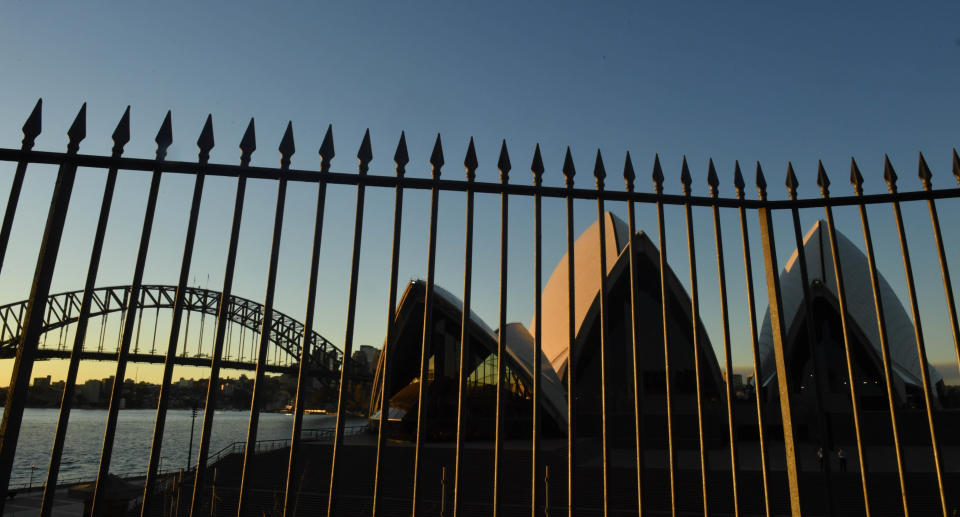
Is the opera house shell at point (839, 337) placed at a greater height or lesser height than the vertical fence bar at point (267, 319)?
greater

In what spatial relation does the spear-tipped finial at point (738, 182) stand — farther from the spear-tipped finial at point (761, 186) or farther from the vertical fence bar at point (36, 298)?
the vertical fence bar at point (36, 298)

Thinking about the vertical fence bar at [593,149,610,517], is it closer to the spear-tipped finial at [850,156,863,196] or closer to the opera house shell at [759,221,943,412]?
the spear-tipped finial at [850,156,863,196]

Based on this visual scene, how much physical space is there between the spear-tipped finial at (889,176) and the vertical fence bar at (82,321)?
4.76 meters

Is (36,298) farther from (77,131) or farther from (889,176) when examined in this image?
(889,176)

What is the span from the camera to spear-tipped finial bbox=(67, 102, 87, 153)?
10.6 ft

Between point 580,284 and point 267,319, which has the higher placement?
point 580,284

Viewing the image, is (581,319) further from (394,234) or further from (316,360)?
(316,360)

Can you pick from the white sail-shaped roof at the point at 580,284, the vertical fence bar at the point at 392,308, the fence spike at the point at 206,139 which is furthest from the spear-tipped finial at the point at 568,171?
the white sail-shaped roof at the point at 580,284

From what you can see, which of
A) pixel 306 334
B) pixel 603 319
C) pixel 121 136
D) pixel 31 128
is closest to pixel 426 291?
pixel 306 334

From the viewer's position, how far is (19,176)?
124 inches

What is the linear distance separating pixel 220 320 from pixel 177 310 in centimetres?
47

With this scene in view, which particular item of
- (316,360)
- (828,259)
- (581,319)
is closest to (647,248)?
(581,319)

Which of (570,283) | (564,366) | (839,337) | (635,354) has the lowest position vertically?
(635,354)

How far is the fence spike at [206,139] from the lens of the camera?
10.9ft
